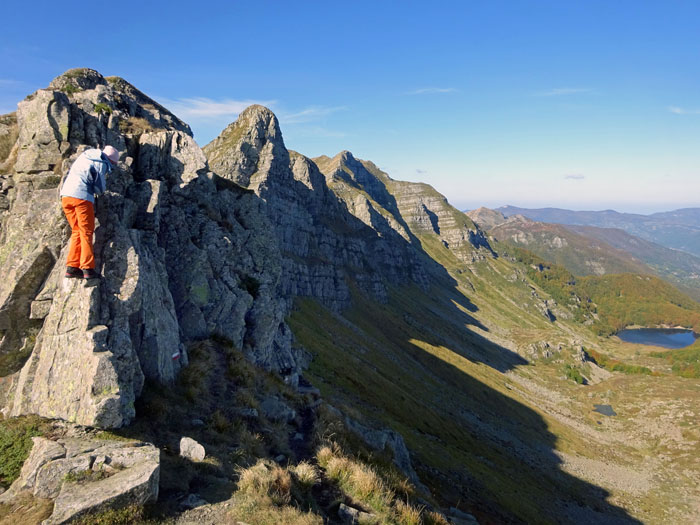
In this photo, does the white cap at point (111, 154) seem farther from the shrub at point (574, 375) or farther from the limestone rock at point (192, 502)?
the shrub at point (574, 375)

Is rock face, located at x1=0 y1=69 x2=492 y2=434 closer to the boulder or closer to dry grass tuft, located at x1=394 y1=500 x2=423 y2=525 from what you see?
the boulder

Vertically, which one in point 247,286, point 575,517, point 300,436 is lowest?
point 575,517

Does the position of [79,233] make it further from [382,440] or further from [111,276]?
[382,440]

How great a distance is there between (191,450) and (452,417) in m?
92.6

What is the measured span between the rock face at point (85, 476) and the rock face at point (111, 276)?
160 centimetres

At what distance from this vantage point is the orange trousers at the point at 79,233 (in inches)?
588

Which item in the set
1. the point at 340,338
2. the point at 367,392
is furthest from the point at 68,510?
the point at 340,338

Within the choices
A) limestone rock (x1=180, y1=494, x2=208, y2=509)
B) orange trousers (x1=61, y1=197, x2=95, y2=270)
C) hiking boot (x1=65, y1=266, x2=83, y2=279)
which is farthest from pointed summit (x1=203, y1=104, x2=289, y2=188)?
limestone rock (x1=180, y1=494, x2=208, y2=509)

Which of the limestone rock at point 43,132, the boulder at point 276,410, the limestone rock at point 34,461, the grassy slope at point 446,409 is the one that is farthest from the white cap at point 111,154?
the grassy slope at point 446,409

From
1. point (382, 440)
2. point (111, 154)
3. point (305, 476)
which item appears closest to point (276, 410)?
point (305, 476)

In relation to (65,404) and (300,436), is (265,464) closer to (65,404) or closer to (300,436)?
(300,436)

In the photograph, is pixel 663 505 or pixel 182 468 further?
pixel 663 505

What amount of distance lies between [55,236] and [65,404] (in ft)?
25.3

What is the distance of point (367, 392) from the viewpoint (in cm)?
7469
